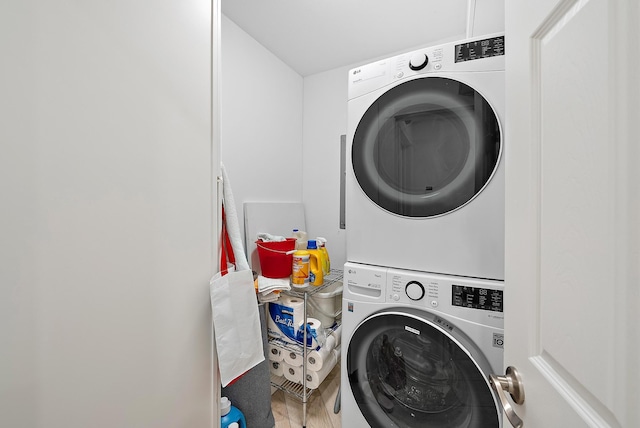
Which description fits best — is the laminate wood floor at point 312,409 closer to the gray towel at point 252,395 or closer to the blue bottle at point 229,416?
the gray towel at point 252,395

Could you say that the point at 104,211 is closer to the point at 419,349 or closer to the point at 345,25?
the point at 419,349

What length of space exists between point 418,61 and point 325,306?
139 cm

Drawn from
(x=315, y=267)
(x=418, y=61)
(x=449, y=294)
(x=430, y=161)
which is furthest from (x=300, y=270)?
(x=418, y=61)

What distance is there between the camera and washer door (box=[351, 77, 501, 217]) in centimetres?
94

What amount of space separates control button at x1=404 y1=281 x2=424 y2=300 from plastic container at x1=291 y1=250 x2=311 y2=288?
1.91 feet

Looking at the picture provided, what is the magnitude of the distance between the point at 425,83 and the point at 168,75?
0.95m

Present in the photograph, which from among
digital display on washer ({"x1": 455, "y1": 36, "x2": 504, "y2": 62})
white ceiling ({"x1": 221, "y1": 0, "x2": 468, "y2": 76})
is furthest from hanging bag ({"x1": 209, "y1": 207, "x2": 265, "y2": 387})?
white ceiling ({"x1": 221, "y1": 0, "x2": 468, "y2": 76})

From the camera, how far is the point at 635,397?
272 mm

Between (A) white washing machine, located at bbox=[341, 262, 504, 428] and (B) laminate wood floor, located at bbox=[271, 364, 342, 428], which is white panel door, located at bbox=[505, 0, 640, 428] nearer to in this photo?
(A) white washing machine, located at bbox=[341, 262, 504, 428]

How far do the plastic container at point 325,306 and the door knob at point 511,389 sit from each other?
111 cm

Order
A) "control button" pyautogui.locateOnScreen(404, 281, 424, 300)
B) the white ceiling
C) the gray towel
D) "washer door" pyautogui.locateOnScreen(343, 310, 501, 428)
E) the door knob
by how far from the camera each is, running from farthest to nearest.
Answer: the white ceiling < the gray towel < "control button" pyautogui.locateOnScreen(404, 281, 424, 300) < "washer door" pyautogui.locateOnScreen(343, 310, 501, 428) < the door knob

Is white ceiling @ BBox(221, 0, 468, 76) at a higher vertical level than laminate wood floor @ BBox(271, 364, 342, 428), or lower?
higher

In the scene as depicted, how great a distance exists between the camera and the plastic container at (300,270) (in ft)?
4.62

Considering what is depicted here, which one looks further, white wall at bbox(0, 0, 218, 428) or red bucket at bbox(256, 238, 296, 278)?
red bucket at bbox(256, 238, 296, 278)
